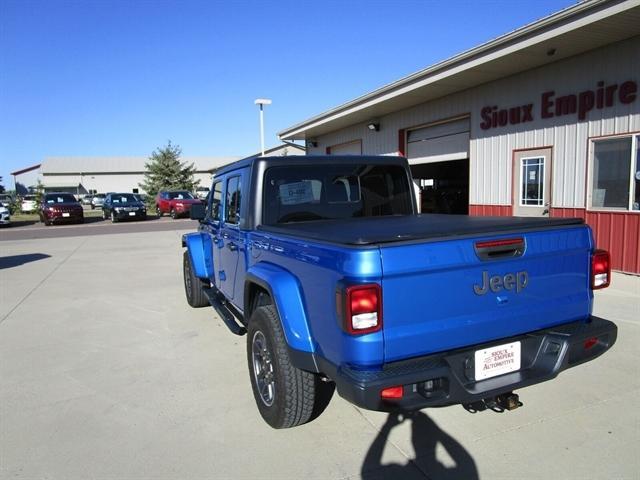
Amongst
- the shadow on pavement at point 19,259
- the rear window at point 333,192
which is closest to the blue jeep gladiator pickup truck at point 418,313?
the rear window at point 333,192

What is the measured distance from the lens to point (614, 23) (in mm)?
6699

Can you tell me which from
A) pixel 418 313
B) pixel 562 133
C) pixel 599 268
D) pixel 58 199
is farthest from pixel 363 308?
pixel 58 199

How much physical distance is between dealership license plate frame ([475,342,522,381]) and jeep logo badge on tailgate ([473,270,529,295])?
326mm

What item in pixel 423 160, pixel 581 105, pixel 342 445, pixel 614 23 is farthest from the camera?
pixel 423 160

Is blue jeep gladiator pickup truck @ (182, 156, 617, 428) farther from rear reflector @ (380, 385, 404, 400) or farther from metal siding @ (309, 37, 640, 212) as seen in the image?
metal siding @ (309, 37, 640, 212)

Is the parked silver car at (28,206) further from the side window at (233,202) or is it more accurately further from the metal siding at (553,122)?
the side window at (233,202)

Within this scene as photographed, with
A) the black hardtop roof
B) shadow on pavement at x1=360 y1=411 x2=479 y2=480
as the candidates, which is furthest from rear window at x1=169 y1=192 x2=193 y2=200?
shadow on pavement at x1=360 y1=411 x2=479 y2=480

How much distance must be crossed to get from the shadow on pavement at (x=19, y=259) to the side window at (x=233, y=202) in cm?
882

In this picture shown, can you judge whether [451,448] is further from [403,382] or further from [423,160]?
[423,160]

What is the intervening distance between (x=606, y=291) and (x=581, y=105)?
3.47 m

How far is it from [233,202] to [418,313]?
8.40ft

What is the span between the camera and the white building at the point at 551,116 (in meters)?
7.39

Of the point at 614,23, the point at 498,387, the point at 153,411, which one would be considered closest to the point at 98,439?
the point at 153,411

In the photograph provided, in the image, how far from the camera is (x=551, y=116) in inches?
344
